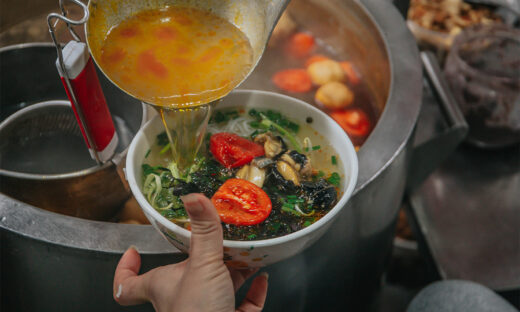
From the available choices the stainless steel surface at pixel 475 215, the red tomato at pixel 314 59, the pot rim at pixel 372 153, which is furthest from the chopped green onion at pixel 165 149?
the stainless steel surface at pixel 475 215

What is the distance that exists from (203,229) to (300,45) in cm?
174

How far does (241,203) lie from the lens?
47.1 inches

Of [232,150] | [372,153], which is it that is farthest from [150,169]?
[372,153]

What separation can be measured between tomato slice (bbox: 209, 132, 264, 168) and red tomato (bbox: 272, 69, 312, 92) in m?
0.92

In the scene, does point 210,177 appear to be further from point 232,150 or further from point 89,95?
point 89,95

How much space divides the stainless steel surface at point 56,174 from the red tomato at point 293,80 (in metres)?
0.75

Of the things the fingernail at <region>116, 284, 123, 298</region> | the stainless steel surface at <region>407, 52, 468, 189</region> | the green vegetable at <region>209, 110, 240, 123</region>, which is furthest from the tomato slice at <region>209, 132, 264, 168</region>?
the stainless steel surface at <region>407, 52, 468, 189</region>

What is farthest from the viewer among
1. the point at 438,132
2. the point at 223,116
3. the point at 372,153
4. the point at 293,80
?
the point at 293,80

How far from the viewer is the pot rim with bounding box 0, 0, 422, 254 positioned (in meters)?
1.36

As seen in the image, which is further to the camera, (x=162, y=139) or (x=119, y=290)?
(x=162, y=139)

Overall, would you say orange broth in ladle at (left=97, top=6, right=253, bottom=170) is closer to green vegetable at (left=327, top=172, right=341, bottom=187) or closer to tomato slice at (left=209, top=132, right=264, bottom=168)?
tomato slice at (left=209, top=132, right=264, bottom=168)

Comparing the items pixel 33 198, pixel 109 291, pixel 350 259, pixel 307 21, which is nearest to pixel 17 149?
pixel 33 198

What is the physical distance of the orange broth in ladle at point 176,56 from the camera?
4.18ft

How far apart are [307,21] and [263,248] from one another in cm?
175
